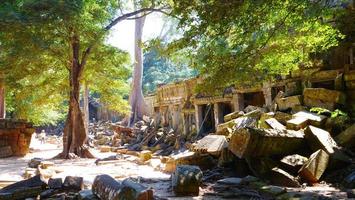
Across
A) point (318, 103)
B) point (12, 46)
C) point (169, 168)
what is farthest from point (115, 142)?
point (318, 103)

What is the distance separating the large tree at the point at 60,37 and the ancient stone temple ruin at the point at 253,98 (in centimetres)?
510

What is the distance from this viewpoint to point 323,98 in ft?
38.7

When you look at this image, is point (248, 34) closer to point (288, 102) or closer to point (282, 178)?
point (282, 178)

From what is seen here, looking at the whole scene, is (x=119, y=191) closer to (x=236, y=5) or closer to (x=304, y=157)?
(x=236, y=5)

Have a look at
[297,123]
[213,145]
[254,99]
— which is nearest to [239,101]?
[254,99]

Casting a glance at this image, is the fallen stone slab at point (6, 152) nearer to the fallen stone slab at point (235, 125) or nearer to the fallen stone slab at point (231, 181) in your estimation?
the fallen stone slab at point (235, 125)

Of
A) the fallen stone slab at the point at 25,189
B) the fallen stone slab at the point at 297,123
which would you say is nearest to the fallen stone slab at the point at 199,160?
the fallen stone slab at the point at 297,123

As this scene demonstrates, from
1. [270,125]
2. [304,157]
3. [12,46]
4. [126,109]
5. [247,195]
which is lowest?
[247,195]

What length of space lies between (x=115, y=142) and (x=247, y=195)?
837 inches

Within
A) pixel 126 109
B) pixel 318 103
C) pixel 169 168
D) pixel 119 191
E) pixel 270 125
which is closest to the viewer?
pixel 119 191

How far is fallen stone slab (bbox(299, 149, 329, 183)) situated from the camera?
8664 mm

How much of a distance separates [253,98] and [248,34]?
1109cm

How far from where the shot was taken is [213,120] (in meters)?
21.1

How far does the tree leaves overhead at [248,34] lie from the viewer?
6996mm
